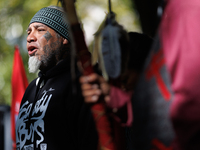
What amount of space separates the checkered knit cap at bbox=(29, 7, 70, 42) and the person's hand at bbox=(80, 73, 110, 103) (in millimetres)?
1076

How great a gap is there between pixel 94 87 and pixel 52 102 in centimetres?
78

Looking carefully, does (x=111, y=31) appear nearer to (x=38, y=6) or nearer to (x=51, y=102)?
(x=51, y=102)

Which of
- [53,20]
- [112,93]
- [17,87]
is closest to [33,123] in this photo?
[53,20]

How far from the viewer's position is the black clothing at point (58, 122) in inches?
71.6

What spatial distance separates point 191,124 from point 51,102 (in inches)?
43.9

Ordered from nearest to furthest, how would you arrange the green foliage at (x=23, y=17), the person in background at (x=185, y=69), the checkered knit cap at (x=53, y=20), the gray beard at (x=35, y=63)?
the person in background at (x=185, y=69) → the gray beard at (x=35, y=63) → the checkered knit cap at (x=53, y=20) → the green foliage at (x=23, y=17)

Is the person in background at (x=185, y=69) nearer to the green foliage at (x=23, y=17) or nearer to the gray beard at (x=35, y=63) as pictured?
the gray beard at (x=35, y=63)

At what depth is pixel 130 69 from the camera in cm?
147

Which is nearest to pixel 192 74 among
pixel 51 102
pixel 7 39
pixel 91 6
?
pixel 51 102

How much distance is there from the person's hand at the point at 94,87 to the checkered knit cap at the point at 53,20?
108 cm

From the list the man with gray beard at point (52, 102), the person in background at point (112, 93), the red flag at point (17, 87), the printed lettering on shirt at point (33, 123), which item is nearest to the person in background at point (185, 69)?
the person in background at point (112, 93)

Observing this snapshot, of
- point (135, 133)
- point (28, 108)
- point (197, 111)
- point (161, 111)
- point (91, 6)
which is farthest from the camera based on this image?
point (91, 6)

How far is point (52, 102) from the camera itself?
6.36ft

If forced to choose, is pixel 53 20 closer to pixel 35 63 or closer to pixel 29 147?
pixel 35 63
